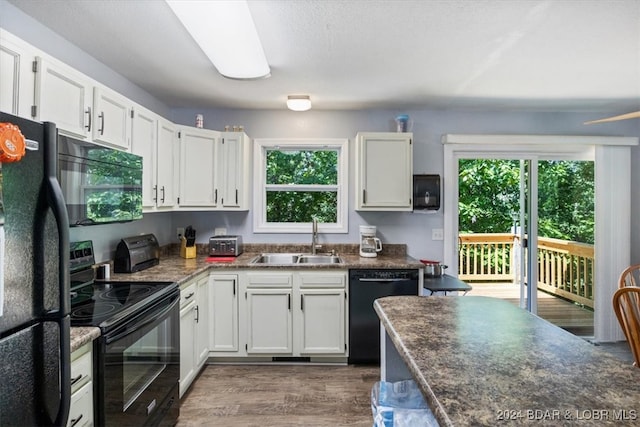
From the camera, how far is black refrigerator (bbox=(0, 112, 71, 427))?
83cm

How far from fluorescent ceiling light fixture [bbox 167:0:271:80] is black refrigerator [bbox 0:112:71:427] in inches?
38.2

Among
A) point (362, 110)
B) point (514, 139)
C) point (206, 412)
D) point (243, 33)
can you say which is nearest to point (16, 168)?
point (243, 33)

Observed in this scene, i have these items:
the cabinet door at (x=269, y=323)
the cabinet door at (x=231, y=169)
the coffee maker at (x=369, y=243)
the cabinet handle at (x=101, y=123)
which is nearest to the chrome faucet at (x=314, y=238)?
the coffee maker at (x=369, y=243)

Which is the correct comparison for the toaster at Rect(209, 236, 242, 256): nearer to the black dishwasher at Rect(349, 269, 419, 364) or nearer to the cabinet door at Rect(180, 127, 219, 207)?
the cabinet door at Rect(180, 127, 219, 207)

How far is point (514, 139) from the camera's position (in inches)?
135

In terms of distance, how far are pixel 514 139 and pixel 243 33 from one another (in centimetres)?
288

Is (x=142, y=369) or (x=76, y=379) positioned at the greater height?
(x=76, y=379)

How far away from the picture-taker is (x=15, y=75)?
4.51 ft

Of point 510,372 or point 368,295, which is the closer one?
point 510,372

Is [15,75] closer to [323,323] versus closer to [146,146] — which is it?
[146,146]

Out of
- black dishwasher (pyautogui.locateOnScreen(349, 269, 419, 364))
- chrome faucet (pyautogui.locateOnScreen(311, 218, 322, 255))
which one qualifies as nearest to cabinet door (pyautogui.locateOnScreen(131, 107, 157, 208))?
chrome faucet (pyautogui.locateOnScreen(311, 218, 322, 255))

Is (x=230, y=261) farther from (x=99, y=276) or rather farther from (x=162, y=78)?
(x=162, y=78)

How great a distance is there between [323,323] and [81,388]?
1863mm

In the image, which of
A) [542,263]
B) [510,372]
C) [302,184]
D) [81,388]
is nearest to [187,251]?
[302,184]
